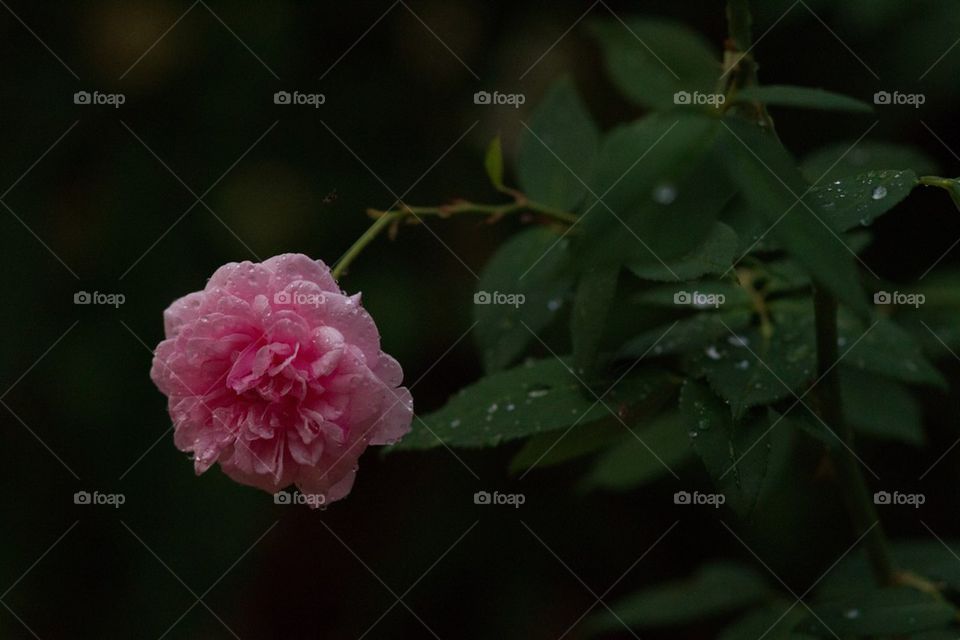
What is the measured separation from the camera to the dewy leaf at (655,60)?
3.55 ft

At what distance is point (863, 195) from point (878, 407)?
0.46m

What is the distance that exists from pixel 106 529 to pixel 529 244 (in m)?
1.14

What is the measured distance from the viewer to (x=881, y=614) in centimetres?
98

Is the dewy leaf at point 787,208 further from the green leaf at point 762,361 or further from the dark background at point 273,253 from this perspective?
the dark background at point 273,253

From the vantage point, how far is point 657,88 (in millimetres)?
1181

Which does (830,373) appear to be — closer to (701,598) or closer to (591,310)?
(591,310)

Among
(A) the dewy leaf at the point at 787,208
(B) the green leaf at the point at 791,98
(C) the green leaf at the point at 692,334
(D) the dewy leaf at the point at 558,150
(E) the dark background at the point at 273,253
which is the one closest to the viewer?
(A) the dewy leaf at the point at 787,208

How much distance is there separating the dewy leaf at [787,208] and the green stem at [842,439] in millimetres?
183

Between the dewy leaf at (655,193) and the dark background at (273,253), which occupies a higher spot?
the dark background at (273,253)

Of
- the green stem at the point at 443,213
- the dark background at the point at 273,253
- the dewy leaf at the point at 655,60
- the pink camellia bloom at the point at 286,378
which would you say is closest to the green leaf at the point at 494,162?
the green stem at the point at 443,213

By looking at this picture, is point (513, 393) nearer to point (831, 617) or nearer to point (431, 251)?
point (831, 617)

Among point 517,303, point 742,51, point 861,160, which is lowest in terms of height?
point 517,303

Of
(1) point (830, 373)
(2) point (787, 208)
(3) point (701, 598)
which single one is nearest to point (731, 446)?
(1) point (830, 373)

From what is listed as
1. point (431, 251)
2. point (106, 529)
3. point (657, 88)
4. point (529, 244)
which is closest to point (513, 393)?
point (529, 244)
